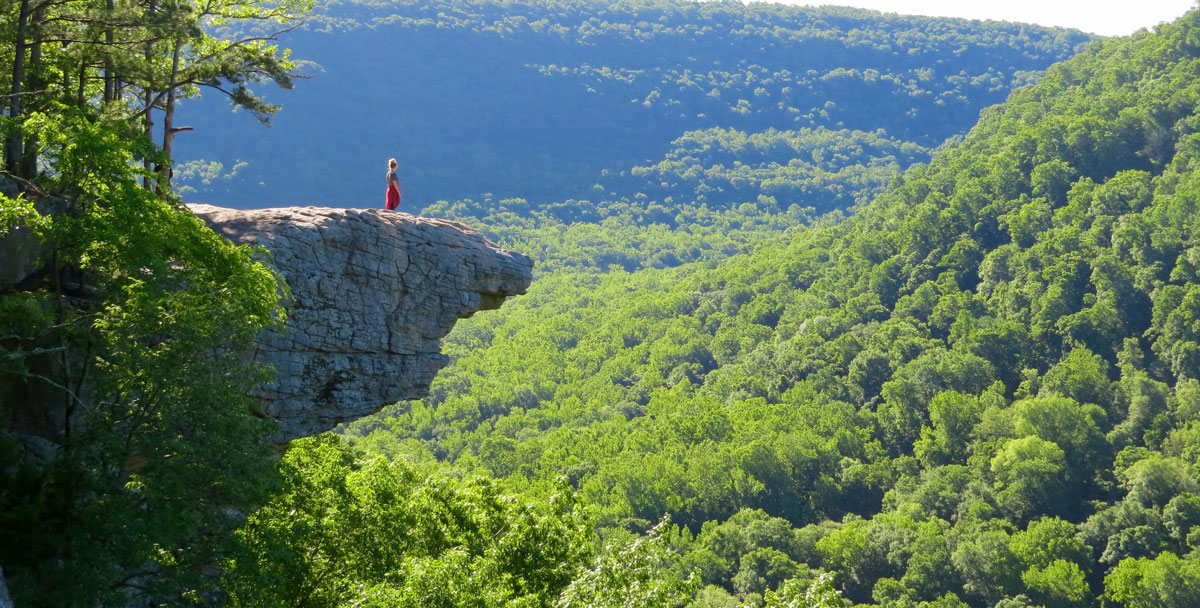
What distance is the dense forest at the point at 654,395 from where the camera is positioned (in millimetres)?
16969

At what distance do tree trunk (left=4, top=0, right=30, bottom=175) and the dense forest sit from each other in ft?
0.31

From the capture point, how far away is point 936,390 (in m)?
95.6

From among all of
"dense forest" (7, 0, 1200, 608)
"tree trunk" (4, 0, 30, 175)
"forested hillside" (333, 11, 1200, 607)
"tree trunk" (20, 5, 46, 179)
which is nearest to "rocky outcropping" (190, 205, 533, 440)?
"dense forest" (7, 0, 1200, 608)

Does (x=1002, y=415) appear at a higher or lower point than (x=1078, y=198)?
lower

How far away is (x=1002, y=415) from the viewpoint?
292ft

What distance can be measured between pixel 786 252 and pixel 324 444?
120 meters

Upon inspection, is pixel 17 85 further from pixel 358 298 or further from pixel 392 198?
pixel 392 198

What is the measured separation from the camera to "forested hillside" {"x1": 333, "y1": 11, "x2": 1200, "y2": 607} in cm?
7325

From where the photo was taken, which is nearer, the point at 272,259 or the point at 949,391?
the point at 272,259

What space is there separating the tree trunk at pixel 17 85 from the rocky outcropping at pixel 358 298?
3.36 meters

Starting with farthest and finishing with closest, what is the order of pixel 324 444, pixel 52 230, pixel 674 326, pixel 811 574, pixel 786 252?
pixel 786 252
pixel 674 326
pixel 811 574
pixel 324 444
pixel 52 230

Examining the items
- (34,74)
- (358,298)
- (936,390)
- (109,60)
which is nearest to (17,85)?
(34,74)

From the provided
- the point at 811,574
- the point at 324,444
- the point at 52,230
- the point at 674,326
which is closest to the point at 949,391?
the point at 811,574

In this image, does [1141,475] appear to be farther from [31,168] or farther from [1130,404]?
[31,168]
